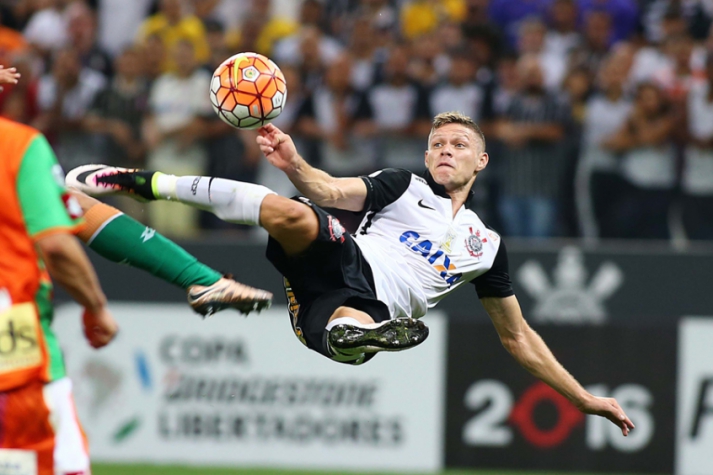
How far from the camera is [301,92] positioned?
11500 mm

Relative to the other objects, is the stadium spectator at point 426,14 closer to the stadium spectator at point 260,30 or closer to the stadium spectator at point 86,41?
the stadium spectator at point 260,30

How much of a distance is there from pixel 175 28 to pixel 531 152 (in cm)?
434

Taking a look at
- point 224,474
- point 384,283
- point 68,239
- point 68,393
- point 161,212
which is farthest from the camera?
point 161,212

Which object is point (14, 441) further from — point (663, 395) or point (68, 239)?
point (663, 395)

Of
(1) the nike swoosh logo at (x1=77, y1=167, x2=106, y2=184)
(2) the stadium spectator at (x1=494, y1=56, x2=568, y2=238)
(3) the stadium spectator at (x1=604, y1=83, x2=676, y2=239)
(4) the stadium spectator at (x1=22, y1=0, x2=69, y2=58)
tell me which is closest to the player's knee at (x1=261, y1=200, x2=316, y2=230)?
(1) the nike swoosh logo at (x1=77, y1=167, x2=106, y2=184)

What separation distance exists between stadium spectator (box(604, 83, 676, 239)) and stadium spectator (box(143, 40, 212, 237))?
4105 mm

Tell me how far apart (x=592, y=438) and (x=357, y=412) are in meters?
2.33

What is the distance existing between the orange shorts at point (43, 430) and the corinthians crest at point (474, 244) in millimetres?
2964

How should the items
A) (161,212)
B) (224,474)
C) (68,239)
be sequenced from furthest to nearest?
(161,212) < (224,474) < (68,239)

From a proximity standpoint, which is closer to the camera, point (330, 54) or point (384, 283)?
point (384, 283)

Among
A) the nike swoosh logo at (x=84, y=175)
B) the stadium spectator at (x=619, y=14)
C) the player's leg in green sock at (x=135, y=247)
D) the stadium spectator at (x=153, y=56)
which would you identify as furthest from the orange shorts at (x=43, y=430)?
the stadium spectator at (x=619, y=14)

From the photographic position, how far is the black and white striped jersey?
6.62 meters

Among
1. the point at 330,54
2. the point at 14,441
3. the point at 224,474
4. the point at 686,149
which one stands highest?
the point at 330,54

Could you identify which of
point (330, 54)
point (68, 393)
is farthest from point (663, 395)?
point (68, 393)
